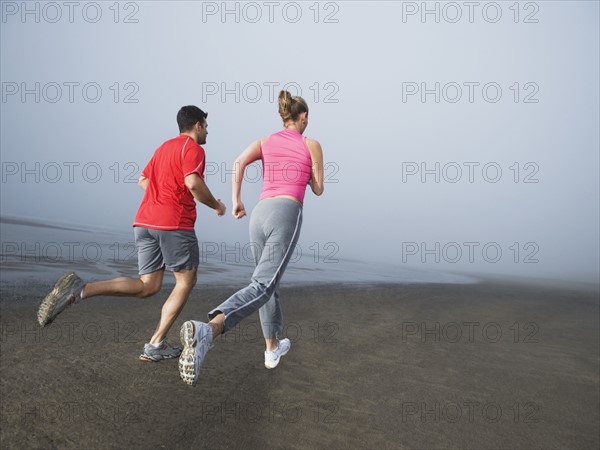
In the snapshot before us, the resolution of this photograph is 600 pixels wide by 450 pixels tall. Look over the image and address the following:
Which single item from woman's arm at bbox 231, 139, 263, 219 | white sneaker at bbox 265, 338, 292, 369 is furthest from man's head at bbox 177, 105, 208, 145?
white sneaker at bbox 265, 338, 292, 369

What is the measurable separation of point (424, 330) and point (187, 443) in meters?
6.38

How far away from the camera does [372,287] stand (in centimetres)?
1520

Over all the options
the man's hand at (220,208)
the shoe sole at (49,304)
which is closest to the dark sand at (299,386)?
the shoe sole at (49,304)

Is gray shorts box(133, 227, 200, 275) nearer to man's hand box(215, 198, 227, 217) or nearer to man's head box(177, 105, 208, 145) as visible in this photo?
man's hand box(215, 198, 227, 217)

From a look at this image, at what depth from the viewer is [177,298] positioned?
375 cm

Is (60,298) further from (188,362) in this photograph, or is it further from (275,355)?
(275,355)

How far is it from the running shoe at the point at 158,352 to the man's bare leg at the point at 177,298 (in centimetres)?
5

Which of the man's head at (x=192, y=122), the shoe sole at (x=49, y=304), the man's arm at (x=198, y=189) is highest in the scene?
the man's head at (x=192, y=122)

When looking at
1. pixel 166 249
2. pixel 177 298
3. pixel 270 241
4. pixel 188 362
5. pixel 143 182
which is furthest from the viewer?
pixel 177 298

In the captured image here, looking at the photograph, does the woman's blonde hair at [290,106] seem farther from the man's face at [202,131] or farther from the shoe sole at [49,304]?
the shoe sole at [49,304]

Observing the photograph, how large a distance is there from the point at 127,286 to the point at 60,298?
0.68 m

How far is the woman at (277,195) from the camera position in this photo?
2.91m

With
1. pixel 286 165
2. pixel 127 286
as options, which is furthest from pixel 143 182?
pixel 286 165

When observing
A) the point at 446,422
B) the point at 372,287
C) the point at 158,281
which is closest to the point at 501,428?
the point at 446,422
